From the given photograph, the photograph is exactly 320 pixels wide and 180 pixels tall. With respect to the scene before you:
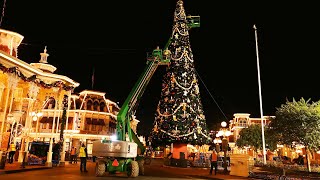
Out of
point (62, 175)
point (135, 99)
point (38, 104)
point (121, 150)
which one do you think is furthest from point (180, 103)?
point (62, 175)

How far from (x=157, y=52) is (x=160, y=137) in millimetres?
11446

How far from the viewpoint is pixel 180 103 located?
29.7 m

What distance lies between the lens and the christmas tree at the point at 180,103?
28.8 metres

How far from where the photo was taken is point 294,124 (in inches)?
894

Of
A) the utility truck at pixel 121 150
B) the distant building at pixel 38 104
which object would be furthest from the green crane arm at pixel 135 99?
the distant building at pixel 38 104

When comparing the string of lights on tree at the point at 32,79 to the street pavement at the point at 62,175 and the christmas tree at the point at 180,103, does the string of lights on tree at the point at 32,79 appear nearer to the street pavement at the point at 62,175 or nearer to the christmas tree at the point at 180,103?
the street pavement at the point at 62,175

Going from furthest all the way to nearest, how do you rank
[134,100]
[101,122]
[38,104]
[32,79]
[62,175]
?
[101,122] < [38,104] < [32,79] < [134,100] < [62,175]

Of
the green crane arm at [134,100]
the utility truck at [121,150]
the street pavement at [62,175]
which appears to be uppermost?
the green crane arm at [134,100]

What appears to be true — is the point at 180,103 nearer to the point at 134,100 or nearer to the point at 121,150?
the point at 134,100

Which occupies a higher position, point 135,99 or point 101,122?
point 101,122

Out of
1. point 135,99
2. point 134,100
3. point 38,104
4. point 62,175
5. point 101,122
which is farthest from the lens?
point 101,122

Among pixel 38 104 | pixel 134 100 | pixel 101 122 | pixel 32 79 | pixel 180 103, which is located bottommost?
pixel 134 100

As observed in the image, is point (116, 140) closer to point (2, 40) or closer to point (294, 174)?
point (294, 174)

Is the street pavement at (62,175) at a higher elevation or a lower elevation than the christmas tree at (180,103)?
lower
